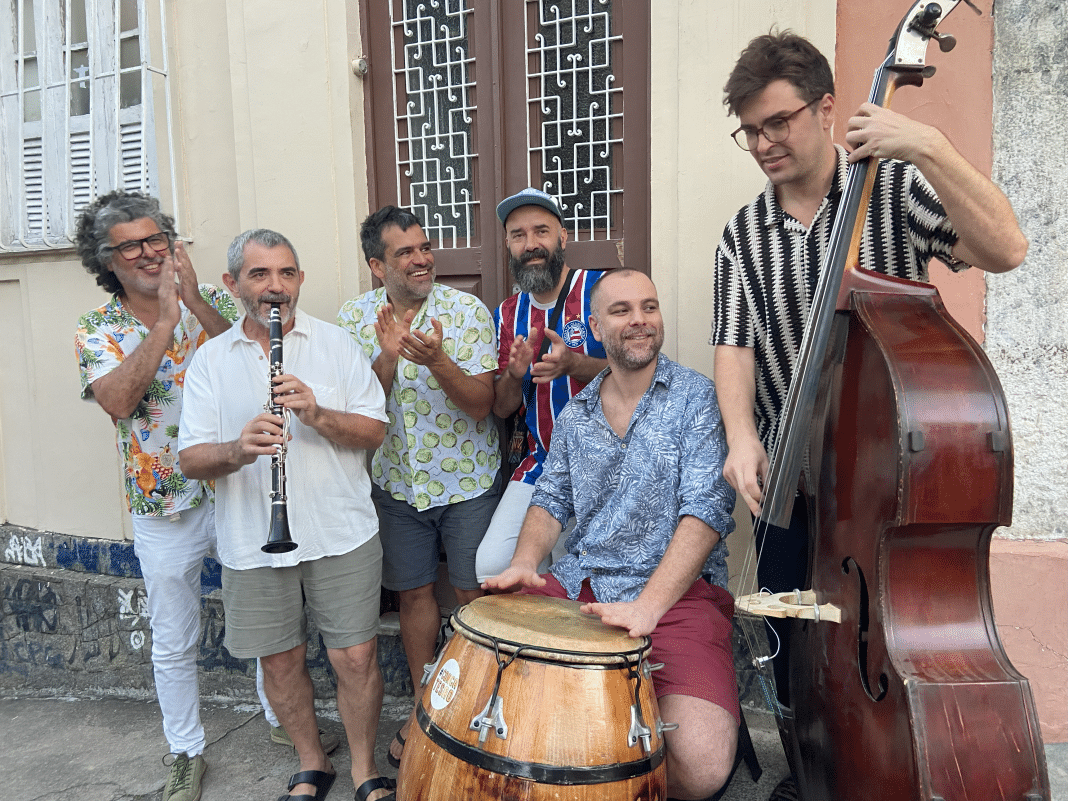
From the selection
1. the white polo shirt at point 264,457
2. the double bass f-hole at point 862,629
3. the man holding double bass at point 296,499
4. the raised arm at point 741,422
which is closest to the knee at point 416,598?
the man holding double bass at point 296,499

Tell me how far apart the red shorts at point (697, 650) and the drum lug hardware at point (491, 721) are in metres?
0.55

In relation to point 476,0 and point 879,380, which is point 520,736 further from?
point 476,0

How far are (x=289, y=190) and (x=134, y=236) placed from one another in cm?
87

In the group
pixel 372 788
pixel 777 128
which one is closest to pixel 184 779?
pixel 372 788

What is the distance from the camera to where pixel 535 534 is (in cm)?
259

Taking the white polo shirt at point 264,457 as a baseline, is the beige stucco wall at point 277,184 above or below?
above

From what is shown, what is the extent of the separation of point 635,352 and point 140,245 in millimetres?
2003

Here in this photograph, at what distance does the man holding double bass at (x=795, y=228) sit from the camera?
178 centimetres

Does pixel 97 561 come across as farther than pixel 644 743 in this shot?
Yes

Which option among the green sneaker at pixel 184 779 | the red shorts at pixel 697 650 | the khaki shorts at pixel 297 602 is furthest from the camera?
the green sneaker at pixel 184 779

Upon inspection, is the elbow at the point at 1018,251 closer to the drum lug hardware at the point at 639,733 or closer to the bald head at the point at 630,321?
the bald head at the point at 630,321

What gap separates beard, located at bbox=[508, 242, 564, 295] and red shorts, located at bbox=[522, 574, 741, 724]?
3.91 feet

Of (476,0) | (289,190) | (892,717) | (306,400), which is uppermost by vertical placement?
(476,0)

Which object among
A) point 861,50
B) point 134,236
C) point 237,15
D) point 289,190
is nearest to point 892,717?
point 861,50
